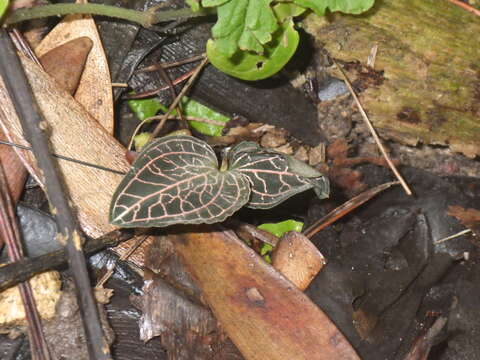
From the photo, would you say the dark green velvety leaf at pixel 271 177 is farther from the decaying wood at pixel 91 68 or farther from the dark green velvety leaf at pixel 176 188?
the decaying wood at pixel 91 68

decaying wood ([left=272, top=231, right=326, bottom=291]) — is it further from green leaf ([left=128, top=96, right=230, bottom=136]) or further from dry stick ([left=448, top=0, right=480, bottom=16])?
dry stick ([left=448, top=0, right=480, bottom=16])

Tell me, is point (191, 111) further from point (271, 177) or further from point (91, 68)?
point (271, 177)

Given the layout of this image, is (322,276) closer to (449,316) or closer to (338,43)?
(449,316)

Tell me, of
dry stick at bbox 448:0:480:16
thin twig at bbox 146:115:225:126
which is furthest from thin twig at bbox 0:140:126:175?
dry stick at bbox 448:0:480:16

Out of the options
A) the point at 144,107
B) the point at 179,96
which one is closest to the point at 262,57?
the point at 179,96

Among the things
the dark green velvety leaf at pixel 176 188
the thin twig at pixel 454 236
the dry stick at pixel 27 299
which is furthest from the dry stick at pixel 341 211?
the dry stick at pixel 27 299

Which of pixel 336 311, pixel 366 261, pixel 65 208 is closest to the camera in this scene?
pixel 65 208

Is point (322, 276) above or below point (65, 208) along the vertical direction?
below

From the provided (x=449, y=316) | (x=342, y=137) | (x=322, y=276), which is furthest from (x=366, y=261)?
(x=342, y=137)
